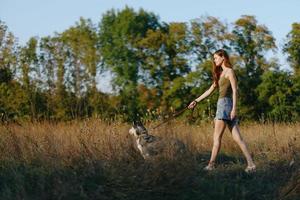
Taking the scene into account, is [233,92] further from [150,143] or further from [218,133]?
[150,143]

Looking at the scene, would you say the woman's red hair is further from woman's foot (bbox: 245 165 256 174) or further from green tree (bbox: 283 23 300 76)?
green tree (bbox: 283 23 300 76)

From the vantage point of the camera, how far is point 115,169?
26.2 ft

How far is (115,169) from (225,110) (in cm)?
232

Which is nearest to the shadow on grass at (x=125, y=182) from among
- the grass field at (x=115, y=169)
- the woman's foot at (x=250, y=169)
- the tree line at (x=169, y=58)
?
the grass field at (x=115, y=169)

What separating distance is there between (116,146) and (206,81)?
98.8 feet

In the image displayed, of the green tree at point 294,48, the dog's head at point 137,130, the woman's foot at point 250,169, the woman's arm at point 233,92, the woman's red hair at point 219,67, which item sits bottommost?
the woman's foot at point 250,169

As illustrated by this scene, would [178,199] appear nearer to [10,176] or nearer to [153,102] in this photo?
[10,176]

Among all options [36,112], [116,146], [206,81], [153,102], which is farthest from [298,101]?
[116,146]

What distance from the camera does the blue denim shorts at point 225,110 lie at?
934 cm

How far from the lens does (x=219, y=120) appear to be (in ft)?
30.8

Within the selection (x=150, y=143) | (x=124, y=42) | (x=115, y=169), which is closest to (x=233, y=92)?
(x=150, y=143)

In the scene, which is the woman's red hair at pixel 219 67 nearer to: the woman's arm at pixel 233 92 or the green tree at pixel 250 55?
the woman's arm at pixel 233 92

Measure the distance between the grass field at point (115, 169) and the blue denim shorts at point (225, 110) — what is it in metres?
0.74

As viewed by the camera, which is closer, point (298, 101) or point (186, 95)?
point (298, 101)
